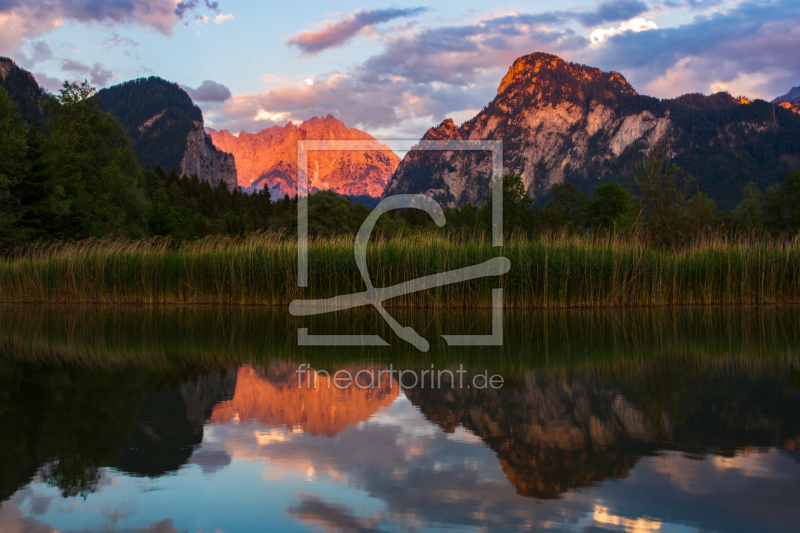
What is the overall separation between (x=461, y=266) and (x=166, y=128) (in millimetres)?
172607

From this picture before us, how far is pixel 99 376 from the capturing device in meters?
5.94

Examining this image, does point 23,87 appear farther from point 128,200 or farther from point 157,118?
point 128,200

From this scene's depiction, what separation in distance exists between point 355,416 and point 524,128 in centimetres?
18828

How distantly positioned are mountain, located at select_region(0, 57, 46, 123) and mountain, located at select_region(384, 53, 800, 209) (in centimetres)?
9693

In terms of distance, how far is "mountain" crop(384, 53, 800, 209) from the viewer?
131000mm

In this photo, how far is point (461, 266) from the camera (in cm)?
1304

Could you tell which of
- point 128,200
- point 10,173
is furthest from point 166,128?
point 10,173

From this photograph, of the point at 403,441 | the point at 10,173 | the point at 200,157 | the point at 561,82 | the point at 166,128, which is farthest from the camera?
the point at 561,82

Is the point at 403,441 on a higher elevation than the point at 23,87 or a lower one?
lower

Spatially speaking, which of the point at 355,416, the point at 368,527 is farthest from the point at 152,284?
the point at 368,527

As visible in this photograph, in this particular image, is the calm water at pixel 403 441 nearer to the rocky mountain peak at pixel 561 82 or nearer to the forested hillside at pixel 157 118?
the forested hillside at pixel 157 118

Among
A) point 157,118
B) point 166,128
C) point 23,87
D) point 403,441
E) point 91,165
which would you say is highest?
point 157,118

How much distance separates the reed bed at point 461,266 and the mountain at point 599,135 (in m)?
108

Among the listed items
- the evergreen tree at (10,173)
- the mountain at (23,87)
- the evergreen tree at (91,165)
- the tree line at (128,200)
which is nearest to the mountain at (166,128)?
the mountain at (23,87)
